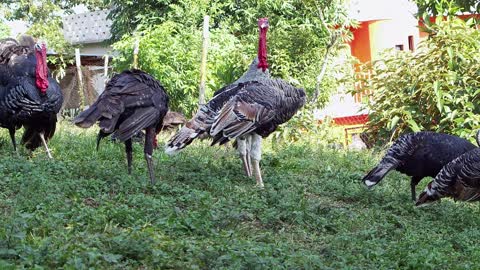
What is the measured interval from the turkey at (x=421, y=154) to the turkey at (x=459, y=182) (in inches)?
27.4

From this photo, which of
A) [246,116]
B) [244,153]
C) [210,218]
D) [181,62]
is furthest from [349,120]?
[210,218]

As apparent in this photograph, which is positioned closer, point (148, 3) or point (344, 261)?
point (344, 261)

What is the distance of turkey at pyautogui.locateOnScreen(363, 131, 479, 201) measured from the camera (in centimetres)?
898

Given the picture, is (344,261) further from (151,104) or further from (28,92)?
(28,92)

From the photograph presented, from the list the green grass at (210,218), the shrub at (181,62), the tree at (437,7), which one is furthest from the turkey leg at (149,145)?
the shrub at (181,62)

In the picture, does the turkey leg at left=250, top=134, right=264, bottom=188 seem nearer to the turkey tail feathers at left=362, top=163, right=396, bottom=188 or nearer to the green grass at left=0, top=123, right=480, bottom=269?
the green grass at left=0, top=123, right=480, bottom=269

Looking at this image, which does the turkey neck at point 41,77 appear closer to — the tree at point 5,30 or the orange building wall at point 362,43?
the orange building wall at point 362,43

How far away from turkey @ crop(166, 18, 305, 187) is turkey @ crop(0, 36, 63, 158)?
5.94 ft

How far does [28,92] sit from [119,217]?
156 inches

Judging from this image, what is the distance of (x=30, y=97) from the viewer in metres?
9.77

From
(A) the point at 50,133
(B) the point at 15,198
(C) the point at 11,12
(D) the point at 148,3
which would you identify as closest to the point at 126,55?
(D) the point at 148,3

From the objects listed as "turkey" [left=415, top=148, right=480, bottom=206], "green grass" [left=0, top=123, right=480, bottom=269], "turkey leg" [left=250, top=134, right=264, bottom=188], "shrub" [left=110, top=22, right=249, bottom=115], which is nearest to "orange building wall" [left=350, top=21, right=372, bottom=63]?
"shrub" [left=110, top=22, right=249, bottom=115]

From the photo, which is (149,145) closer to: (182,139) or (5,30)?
(182,139)

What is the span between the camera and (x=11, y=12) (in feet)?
116
